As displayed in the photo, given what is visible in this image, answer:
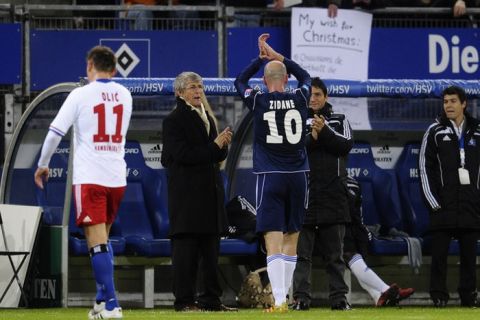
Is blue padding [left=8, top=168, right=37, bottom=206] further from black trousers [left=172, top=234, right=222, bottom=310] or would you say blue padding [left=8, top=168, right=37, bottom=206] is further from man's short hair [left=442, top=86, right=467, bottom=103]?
man's short hair [left=442, top=86, right=467, bottom=103]

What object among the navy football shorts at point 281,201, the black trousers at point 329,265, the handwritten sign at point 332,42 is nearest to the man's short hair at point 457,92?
the black trousers at point 329,265

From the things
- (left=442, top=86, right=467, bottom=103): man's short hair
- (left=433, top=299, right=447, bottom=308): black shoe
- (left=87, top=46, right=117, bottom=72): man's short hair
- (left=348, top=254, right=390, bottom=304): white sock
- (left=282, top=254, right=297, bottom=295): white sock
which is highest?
(left=87, top=46, right=117, bottom=72): man's short hair

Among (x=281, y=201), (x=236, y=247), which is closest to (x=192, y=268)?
(x=281, y=201)

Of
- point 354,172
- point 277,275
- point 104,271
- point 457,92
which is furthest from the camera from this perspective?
point 354,172

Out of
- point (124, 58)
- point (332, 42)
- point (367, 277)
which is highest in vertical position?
point (332, 42)

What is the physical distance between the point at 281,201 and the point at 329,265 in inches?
53.3

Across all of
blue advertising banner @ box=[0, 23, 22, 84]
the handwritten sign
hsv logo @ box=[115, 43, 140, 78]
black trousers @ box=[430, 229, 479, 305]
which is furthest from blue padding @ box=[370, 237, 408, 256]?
blue advertising banner @ box=[0, 23, 22, 84]

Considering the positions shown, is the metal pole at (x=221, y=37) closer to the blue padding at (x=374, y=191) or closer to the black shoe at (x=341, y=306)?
the blue padding at (x=374, y=191)

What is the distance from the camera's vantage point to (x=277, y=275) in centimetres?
1281

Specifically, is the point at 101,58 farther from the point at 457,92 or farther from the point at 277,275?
the point at 457,92

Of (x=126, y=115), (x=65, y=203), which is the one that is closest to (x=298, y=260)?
(x=65, y=203)

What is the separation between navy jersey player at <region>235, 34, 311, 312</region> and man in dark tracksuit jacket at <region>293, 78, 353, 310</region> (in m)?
0.96

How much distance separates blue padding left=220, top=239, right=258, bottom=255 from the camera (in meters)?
15.2

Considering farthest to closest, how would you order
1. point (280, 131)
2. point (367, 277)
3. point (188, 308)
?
point (367, 277) → point (188, 308) → point (280, 131)
